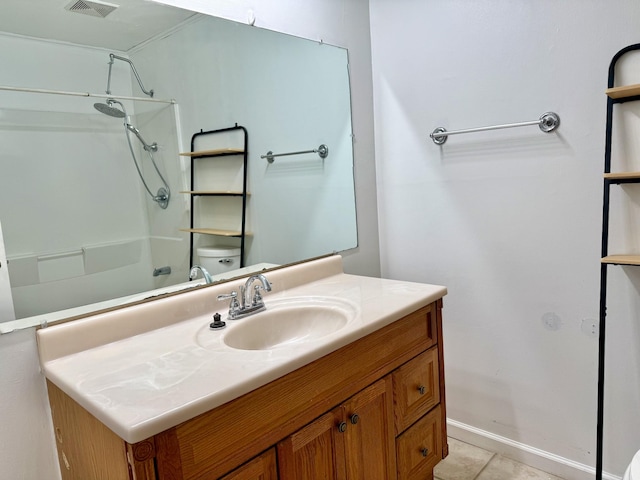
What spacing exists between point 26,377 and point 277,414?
0.62 m

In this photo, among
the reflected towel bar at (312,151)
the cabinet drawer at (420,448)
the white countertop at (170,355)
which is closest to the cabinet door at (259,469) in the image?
the white countertop at (170,355)

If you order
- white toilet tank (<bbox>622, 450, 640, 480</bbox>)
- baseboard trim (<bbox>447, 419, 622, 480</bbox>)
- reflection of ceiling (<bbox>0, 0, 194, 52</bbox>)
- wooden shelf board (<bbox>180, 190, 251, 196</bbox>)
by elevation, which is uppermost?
reflection of ceiling (<bbox>0, 0, 194, 52</bbox>)

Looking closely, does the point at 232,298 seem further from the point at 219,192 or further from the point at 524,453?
the point at 524,453

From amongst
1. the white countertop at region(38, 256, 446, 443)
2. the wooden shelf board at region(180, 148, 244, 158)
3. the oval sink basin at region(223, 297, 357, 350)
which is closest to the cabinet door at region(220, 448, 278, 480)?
the white countertop at region(38, 256, 446, 443)

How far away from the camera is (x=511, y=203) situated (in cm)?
172

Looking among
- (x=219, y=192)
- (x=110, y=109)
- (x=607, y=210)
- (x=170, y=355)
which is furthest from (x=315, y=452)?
(x=607, y=210)

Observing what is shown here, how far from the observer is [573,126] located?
5.06ft

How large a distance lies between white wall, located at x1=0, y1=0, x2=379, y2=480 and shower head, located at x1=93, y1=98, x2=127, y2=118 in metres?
0.41

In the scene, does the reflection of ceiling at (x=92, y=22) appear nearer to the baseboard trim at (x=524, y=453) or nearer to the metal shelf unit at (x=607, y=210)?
the metal shelf unit at (x=607, y=210)

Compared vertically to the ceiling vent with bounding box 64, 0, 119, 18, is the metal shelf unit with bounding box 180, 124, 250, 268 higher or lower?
lower

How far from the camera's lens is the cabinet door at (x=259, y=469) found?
0.93m

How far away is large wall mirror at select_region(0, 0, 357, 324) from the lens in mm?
1101

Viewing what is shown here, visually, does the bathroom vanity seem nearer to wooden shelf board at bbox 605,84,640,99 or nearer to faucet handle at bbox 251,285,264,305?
faucet handle at bbox 251,285,264,305

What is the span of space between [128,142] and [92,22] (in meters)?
0.34
